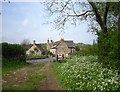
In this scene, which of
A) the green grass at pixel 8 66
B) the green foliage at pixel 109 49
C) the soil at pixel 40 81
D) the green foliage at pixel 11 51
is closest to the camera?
the soil at pixel 40 81

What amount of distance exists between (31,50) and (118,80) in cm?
10918

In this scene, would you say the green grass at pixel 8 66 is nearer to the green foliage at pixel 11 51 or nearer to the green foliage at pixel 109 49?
the green foliage at pixel 11 51

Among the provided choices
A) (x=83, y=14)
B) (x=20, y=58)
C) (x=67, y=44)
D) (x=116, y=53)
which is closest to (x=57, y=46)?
(x=67, y=44)

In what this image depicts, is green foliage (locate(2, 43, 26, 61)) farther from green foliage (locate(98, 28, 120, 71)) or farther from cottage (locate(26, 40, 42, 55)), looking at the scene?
cottage (locate(26, 40, 42, 55))

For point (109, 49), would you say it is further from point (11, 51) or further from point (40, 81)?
point (11, 51)

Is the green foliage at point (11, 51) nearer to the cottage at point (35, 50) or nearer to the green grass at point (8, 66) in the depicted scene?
the green grass at point (8, 66)

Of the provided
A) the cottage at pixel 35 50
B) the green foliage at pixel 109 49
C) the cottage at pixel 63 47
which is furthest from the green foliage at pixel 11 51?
the cottage at pixel 35 50

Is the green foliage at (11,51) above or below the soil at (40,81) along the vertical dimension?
above

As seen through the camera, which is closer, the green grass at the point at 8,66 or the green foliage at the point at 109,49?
the green foliage at the point at 109,49

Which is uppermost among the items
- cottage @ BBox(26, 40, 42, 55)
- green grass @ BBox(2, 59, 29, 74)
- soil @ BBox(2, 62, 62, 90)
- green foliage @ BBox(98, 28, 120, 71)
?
cottage @ BBox(26, 40, 42, 55)

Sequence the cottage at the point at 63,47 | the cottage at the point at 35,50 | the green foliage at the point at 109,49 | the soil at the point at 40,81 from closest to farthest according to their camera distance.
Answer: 1. the soil at the point at 40,81
2. the green foliage at the point at 109,49
3. the cottage at the point at 63,47
4. the cottage at the point at 35,50

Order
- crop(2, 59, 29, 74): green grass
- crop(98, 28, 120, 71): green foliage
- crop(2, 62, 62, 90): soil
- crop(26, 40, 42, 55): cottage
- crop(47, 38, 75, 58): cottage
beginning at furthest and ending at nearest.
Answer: crop(26, 40, 42, 55): cottage < crop(47, 38, 75, 58): cottage < crop(2, 59, 29, 74): green grass < crop(98, 28, 120, 71): green foliage < crop(2, 62, 62, 90): soil

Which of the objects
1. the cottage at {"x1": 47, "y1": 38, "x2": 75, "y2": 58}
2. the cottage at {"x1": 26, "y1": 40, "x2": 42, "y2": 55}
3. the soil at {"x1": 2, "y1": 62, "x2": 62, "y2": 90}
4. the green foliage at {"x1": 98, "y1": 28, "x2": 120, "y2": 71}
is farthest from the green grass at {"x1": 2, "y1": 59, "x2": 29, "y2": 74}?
the cottage at {"x1": 26, "y1": 40, "x2": 42, "y2": 55}

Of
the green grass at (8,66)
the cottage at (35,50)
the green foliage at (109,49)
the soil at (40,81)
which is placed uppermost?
the cottage at (35,50)
